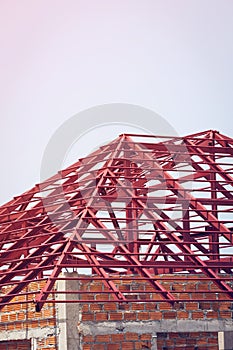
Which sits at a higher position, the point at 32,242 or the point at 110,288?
the point at 32,242

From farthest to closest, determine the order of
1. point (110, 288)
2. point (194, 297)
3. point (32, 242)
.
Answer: point (32, 242) → point (194, 297) → point (110, 288)

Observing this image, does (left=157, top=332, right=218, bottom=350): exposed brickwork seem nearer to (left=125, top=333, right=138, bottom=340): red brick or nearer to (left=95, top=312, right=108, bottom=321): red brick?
(left=125, top=333, right=138, bottom=340): red brick

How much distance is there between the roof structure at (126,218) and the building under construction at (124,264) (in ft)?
0.08

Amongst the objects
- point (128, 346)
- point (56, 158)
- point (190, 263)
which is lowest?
point (128, 346)

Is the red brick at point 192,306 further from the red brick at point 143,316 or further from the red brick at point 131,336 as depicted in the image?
the red brick at point 131,336

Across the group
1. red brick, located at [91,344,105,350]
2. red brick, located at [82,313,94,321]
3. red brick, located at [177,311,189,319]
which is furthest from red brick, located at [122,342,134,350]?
red brick, located at [177,311,189,319]

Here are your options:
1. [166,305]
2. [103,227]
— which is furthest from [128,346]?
[103,227]

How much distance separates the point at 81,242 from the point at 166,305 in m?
1.68

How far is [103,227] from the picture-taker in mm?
16125

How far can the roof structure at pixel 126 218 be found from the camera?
1569 cm

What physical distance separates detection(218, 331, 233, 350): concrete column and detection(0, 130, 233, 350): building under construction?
16 mm

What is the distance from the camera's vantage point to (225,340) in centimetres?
1661

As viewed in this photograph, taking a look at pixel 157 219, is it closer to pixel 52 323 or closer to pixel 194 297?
pixel 194 297

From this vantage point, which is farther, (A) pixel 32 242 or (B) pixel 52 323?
(A) pixel 32 242
